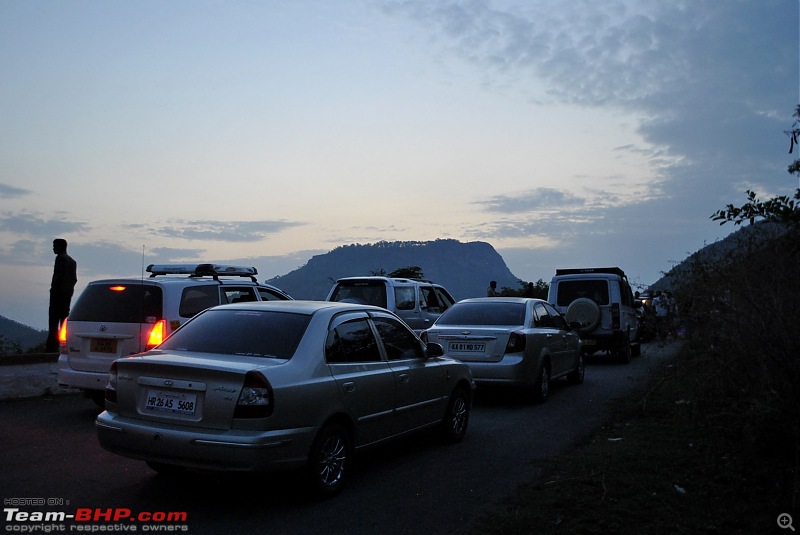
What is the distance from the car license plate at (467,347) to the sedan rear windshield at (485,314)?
0.59m

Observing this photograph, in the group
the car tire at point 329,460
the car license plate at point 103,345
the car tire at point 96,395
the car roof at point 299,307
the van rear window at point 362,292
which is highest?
the van rear window at point 362,292

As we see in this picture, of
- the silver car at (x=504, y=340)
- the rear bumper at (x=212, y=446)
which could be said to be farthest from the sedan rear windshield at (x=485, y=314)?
the rear bumper at (x=212, y=446)

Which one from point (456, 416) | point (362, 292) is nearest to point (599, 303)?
point (362, 292)

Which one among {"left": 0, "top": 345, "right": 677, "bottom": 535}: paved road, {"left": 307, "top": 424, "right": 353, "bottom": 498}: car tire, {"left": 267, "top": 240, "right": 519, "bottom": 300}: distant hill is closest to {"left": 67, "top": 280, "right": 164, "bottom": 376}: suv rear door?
{"left": 0, "top": 345, "right": 677, "bottom": 535}: paved road

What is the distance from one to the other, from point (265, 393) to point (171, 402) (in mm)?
801

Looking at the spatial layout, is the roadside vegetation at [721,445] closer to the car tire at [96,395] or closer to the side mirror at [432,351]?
the side mirror at [432,351]

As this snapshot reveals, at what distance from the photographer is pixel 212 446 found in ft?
18.0

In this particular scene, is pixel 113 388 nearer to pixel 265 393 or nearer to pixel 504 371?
pixel 265 393

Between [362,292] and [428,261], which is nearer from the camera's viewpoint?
[362,292]

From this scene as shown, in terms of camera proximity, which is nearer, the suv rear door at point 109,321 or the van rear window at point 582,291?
the suv rear door at point 109,321

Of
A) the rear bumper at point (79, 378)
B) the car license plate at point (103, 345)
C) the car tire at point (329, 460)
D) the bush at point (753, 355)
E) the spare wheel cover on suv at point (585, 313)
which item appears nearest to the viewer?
the bush at point (753, 355)

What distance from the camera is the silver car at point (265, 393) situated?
5.58 meters

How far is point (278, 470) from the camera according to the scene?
561 cm

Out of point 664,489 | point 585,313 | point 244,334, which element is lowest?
point 664,489
